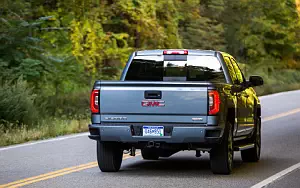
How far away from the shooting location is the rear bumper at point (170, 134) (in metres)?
→ 13.1

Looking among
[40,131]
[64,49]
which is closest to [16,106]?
[40,131]

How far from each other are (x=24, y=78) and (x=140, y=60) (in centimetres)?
1401

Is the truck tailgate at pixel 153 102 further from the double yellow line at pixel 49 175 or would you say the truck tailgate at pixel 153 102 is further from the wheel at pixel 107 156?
the double yellow line at pixel 49 175

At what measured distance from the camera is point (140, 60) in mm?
15141

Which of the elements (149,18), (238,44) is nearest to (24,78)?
(149,18)

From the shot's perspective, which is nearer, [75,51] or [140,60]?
[140,60]

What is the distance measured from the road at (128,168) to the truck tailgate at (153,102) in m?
0.86

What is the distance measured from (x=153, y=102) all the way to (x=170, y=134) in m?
0.51

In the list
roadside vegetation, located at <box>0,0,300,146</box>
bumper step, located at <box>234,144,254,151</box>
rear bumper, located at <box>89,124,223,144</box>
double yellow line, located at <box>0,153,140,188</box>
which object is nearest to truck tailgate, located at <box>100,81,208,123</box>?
rear bumper, located at <box>89,124,223,144</box>

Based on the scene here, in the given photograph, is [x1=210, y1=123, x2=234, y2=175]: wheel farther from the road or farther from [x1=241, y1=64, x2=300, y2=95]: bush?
[x1=241, y1=64, x2=300, y2=95]: bush

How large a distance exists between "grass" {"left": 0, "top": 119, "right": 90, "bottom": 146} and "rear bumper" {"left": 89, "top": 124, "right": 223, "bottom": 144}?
6033mm

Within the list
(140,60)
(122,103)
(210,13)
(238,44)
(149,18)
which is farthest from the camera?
(238,44)

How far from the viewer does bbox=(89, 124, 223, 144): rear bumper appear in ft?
43.1

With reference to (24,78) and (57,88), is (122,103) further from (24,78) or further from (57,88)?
(57,88)
